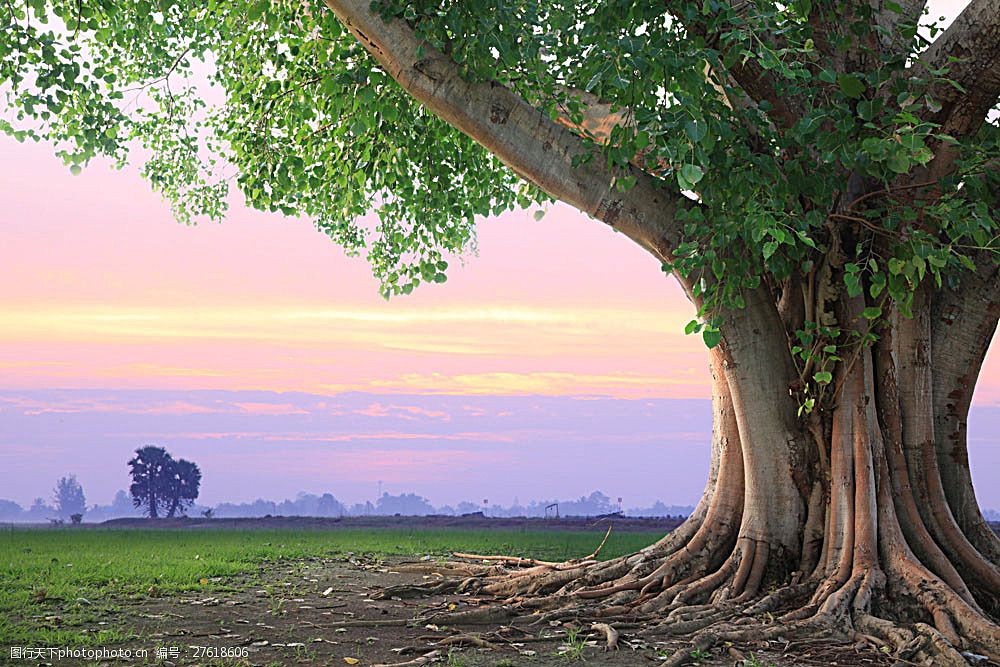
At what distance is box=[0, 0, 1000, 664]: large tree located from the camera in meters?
6.43

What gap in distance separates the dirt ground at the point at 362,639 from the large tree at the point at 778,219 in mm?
424

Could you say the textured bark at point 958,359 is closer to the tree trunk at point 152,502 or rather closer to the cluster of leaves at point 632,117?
the cluster of leaves at point 632,117

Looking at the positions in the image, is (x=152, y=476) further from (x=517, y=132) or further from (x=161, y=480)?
(x=517, y=132)

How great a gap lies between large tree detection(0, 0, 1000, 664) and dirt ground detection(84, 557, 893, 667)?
1.39 ft

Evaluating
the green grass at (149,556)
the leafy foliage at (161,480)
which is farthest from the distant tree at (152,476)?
the green grass at (149,556)

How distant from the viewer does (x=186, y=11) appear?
449 inches

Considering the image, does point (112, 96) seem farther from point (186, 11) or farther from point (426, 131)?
point (426, 131)

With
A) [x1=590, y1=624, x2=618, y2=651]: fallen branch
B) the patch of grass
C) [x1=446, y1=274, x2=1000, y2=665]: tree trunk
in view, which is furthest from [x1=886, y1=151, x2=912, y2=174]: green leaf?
the patch of grass

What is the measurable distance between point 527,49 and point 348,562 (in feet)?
21.9

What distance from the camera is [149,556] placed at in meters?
11.1

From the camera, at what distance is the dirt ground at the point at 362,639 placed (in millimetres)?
6004

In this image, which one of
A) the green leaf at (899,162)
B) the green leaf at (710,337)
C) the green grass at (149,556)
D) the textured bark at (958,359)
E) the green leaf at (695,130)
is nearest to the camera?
the green leaf at (695,130)

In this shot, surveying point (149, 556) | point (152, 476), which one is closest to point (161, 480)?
point (152, 476)

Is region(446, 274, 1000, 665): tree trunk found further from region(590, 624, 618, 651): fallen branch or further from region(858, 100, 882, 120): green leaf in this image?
region(858, 100, 882, 120): green leaf
